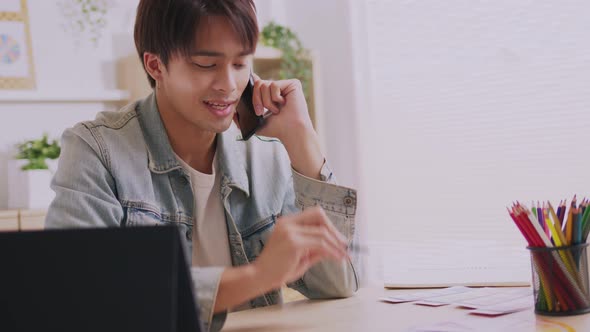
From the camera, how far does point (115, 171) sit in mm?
1381

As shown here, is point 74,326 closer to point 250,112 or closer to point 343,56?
point 250,112

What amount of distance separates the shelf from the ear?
1631mm

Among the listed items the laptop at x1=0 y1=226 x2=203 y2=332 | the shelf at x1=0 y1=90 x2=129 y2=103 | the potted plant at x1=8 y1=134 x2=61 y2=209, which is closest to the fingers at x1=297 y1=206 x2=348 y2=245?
the laptop at x1=0 y1=226 x2=203 y2=332

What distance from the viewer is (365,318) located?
3.88 ft

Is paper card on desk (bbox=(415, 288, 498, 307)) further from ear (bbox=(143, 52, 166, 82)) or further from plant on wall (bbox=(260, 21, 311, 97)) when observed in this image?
plant on wall (bbox=(260, 21, 311, 97))

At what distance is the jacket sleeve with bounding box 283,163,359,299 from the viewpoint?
1413mm

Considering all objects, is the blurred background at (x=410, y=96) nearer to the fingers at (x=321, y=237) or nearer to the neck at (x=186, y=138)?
the neck at (x=186, y=138)

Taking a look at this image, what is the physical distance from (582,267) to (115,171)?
0.85 m

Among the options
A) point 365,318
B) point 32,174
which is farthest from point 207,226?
point 32,174

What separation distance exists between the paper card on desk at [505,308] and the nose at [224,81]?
654 millimetres

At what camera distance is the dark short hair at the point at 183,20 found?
1431 mm

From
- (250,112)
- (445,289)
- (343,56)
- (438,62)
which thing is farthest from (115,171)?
(343,56)

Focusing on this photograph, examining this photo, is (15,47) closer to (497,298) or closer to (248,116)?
(248,116)

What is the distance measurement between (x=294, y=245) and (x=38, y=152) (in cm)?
215
